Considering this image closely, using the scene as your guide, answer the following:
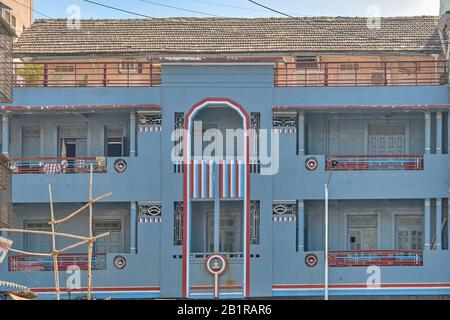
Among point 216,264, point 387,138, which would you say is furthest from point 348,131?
point 216,264

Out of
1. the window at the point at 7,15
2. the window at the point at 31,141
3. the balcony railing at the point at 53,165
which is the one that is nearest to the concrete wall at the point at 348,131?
the balcony railing at the point at 53,165

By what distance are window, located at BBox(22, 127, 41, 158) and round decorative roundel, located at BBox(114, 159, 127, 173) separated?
320 cm

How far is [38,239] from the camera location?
1046 inches

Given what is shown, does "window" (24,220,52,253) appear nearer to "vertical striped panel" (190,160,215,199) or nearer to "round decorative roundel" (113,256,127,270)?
"round decorative roundel" (113,256,127,270)

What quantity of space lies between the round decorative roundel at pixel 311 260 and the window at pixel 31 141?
970 cm

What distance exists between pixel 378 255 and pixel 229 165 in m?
5.55

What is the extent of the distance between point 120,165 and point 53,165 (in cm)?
227

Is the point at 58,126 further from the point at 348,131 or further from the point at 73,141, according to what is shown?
the point at 348,131

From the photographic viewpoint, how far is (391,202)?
87.1 ft

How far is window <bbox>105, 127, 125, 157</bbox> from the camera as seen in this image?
26.8m

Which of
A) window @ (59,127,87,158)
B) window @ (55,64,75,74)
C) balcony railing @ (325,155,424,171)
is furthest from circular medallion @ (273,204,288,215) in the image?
window @ (55,64,75,74)

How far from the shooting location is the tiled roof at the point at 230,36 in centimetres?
2806

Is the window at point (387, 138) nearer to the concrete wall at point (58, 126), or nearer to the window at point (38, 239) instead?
the concrete wall at point (58, 126)
